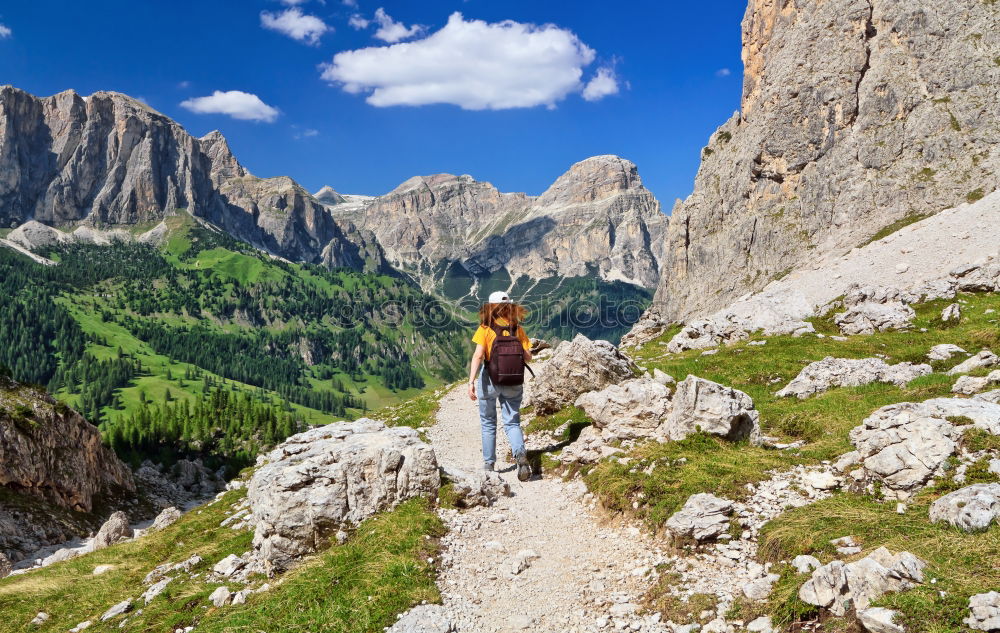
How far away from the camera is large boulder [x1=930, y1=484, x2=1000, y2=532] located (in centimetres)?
951

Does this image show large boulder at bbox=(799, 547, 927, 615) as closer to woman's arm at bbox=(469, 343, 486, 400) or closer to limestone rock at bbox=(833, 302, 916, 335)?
woman's arm at bbox=(469, 343, 486, 400)

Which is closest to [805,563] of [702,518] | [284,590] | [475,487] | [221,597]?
[702,518]

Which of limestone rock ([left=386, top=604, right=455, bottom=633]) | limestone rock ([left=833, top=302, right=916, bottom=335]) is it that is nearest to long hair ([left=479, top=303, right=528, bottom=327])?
limestone rock ([left=386, top=604, right=455, bottom=633])

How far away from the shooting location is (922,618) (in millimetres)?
7551

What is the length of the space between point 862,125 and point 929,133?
41.9ft

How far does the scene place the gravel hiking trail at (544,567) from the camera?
1055 centimetres

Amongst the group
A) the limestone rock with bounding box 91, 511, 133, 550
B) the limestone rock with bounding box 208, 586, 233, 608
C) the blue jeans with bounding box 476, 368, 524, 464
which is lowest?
the limestone rock with bounding box 91, 511, 133, 550

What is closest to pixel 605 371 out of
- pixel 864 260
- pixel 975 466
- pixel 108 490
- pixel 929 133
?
pixel 975 466

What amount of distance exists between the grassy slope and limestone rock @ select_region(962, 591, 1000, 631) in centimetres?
12

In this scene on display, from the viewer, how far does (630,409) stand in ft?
68.2

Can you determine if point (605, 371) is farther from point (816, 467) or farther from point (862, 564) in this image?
point (862, 564)

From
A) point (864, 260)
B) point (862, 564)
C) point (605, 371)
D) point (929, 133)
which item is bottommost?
point (862, 564)

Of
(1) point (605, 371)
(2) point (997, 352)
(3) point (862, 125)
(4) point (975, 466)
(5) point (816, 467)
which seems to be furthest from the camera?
(3) point (862, 125)

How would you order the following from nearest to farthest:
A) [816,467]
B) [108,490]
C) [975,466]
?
[975,466] → [816,467] → [108,490]
